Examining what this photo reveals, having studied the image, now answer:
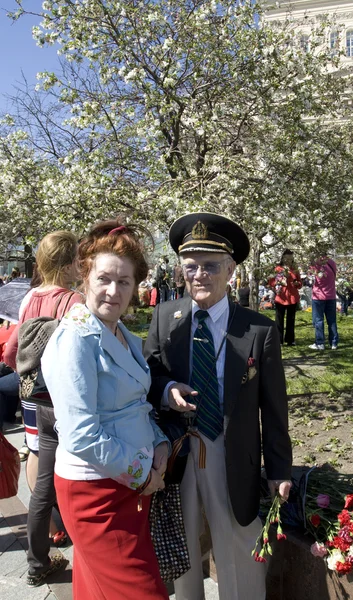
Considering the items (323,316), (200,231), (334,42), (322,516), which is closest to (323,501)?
(322,516)

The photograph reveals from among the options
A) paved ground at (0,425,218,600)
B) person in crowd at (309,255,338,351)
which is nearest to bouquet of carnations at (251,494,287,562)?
paved ground at (0,425,218,600)

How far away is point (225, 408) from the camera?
7.09ft

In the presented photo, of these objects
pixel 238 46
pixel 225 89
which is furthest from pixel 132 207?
pixel 238 46

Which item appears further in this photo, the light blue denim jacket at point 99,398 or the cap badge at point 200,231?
the cap badge at point 200,231

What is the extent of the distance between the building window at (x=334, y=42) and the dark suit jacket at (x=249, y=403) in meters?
6.33

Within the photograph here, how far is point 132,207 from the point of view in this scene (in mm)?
6148

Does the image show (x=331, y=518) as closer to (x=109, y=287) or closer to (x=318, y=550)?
(x=318, y=550)

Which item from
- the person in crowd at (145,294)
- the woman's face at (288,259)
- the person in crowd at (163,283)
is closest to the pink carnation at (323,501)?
the woman's face at (288,259)

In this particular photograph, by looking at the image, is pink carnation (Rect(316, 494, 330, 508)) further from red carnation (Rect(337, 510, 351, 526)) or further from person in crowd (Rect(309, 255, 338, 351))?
person in crowd (Rect(309, 255, 338, 351))

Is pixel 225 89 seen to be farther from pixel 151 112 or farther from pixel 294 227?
pixel 294 227

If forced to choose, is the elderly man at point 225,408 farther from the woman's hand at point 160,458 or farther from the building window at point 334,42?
the building window at point 334,42

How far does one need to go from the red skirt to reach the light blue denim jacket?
9 centimetres

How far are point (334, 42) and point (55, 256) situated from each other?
660cm

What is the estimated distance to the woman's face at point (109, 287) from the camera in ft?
6.32
